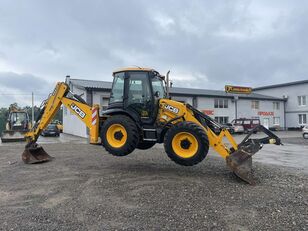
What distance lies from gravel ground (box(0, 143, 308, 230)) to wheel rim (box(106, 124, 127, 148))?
39.4 inches

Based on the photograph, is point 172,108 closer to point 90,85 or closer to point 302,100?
point 90,85

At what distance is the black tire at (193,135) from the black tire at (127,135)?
0.94 meters

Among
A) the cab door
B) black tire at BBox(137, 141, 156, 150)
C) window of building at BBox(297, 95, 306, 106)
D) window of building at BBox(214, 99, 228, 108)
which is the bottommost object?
black tire at BBox(137, 141, 156, 150)

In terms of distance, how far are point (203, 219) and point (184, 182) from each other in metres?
2.41

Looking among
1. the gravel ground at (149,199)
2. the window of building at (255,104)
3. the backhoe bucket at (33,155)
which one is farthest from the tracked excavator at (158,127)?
the window of building at (255,104)

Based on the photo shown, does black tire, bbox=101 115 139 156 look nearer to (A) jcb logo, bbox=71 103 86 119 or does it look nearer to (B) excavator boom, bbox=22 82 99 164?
(B) excavator boom, bbox=22 82 99 164

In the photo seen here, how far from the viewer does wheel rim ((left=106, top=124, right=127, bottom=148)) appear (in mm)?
8030

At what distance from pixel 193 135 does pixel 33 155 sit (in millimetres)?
7054

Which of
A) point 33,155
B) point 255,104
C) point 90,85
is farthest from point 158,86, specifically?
point 255,104

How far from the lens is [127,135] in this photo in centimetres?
792

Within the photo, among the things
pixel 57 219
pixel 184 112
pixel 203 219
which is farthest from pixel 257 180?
pixel 57 219

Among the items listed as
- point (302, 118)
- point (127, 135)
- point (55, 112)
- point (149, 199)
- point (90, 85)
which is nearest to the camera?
point (149, 199)

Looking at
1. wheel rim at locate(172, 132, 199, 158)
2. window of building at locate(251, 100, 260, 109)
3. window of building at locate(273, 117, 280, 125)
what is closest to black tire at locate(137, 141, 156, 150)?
wheel rim at locate(172, 132, 199, 158)

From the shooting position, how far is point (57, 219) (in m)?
5.11
